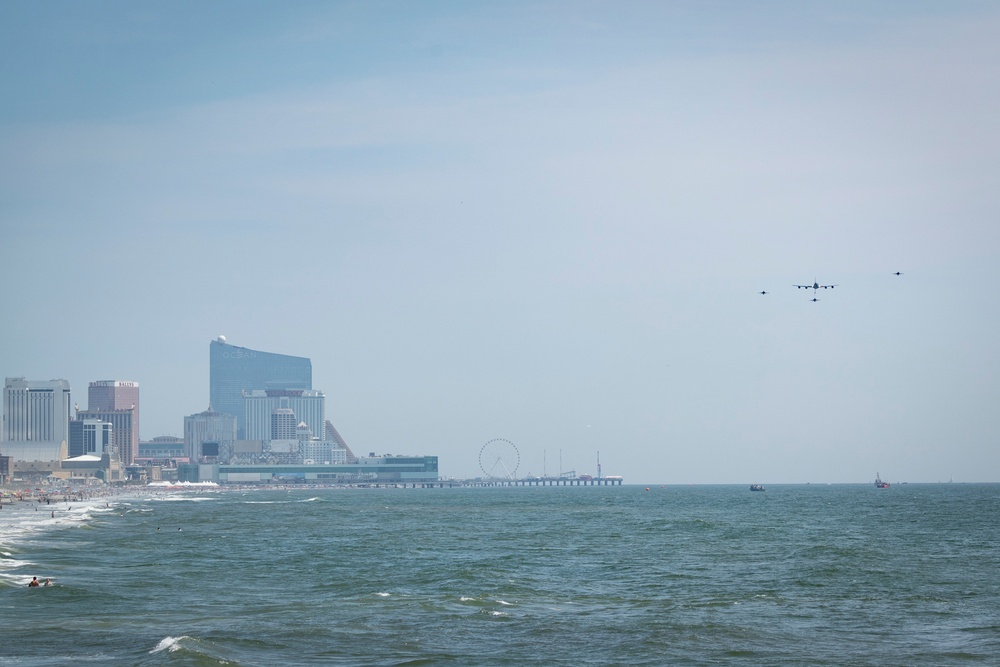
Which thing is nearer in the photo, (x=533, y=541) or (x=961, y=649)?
(x=961, y=649)

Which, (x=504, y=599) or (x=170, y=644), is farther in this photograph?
(x=504, y=599)

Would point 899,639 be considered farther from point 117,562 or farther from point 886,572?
point 117,562

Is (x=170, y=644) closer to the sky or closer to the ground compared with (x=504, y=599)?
closer to the sky

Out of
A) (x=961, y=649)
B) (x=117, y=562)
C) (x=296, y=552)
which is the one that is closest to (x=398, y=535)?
(x=296, y=552)

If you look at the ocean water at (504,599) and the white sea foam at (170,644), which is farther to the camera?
the ocean water at (504,599)

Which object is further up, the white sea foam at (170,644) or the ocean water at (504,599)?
the white sea foam at (170,644)
